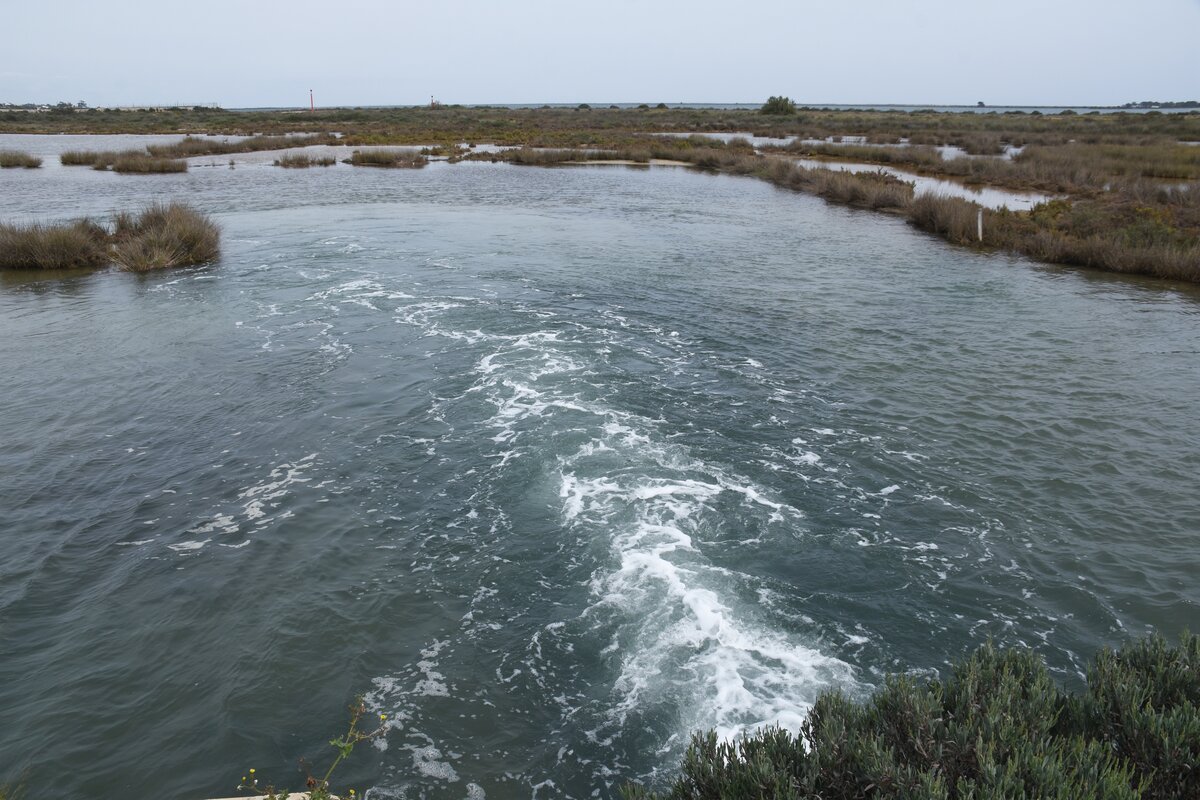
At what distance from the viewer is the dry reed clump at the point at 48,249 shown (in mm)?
21562

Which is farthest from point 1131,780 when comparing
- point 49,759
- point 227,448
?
A: point 227,448

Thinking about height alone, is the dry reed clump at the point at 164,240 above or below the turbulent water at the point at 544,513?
above

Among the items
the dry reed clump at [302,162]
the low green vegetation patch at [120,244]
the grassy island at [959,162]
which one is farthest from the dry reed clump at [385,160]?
the low green vegetation patch at [120,244]

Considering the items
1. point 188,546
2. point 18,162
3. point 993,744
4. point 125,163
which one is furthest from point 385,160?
point 993,744

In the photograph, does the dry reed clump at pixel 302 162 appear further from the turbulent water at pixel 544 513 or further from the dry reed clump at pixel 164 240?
the turbulent water at pixel 544 513

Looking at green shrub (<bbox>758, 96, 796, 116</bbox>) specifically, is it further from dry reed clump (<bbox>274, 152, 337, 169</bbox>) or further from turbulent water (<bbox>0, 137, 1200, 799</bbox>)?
turbulent water (<bbox>0, 137, 1200, 799</bbox>)

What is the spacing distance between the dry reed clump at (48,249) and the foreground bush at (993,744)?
2590 cm

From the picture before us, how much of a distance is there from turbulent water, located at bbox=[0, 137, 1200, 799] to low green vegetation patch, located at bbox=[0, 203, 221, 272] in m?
3.30

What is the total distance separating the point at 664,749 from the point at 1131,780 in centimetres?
324

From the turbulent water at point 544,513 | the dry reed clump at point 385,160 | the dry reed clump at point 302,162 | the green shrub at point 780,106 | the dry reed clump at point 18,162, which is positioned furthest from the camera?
the green shrub at point 780,106

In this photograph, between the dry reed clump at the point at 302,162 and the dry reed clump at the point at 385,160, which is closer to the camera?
the dry reed clump at the point at 302,162

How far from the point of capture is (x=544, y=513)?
30.8ft

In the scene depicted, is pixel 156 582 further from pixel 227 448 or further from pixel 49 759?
pixel 227 448

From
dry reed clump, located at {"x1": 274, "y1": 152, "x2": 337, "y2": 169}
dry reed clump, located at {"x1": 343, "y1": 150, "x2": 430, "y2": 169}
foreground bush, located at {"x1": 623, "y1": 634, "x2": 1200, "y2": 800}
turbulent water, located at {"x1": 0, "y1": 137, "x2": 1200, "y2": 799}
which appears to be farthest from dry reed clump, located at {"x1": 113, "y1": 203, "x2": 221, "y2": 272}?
dry reed clump, located at {"x1": 343, "y1": 150, "x2": 430, "y2": 169}
